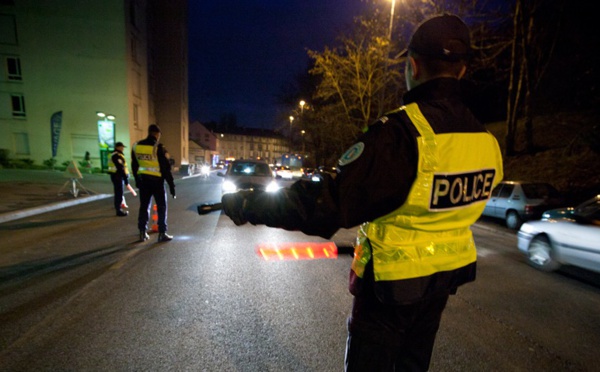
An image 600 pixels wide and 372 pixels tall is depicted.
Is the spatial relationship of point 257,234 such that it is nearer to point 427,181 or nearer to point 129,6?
point 427,181

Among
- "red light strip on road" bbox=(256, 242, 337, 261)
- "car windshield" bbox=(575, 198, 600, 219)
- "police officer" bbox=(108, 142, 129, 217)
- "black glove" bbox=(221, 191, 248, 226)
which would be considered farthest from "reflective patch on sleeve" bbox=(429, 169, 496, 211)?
"police officer" bbox=(108, 142, 129, 217)

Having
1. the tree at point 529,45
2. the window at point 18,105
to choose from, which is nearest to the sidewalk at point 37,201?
the tree at point 529,45

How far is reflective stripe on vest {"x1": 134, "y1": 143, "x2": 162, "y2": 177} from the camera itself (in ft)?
19.5

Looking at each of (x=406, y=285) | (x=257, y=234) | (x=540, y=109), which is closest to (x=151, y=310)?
(x=406, y=285)

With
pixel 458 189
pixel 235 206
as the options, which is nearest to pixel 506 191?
pixel 458 189

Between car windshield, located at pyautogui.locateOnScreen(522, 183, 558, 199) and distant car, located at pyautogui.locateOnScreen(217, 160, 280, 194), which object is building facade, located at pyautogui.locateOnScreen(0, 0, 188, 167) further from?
car windshield, located at pyautogui.locateOnScreen(522, 183, 558, 199)

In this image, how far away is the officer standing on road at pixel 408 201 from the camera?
3.91 feet

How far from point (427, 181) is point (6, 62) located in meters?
36.0

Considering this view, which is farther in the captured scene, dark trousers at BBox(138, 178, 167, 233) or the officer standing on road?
dark trousers at BBox(138, 178, 167, 233)

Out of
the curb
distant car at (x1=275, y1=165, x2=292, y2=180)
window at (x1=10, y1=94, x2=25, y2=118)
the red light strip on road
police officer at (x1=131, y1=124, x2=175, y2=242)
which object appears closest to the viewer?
the red light strip on road

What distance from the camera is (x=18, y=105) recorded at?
2594 centimetres

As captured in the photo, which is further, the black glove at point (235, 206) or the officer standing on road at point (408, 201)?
the black glove at point (235, 206)

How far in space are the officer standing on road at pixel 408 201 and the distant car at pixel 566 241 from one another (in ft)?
16.0

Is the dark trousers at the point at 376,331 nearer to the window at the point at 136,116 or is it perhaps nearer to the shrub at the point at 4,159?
the shrub at the point at 4,159
